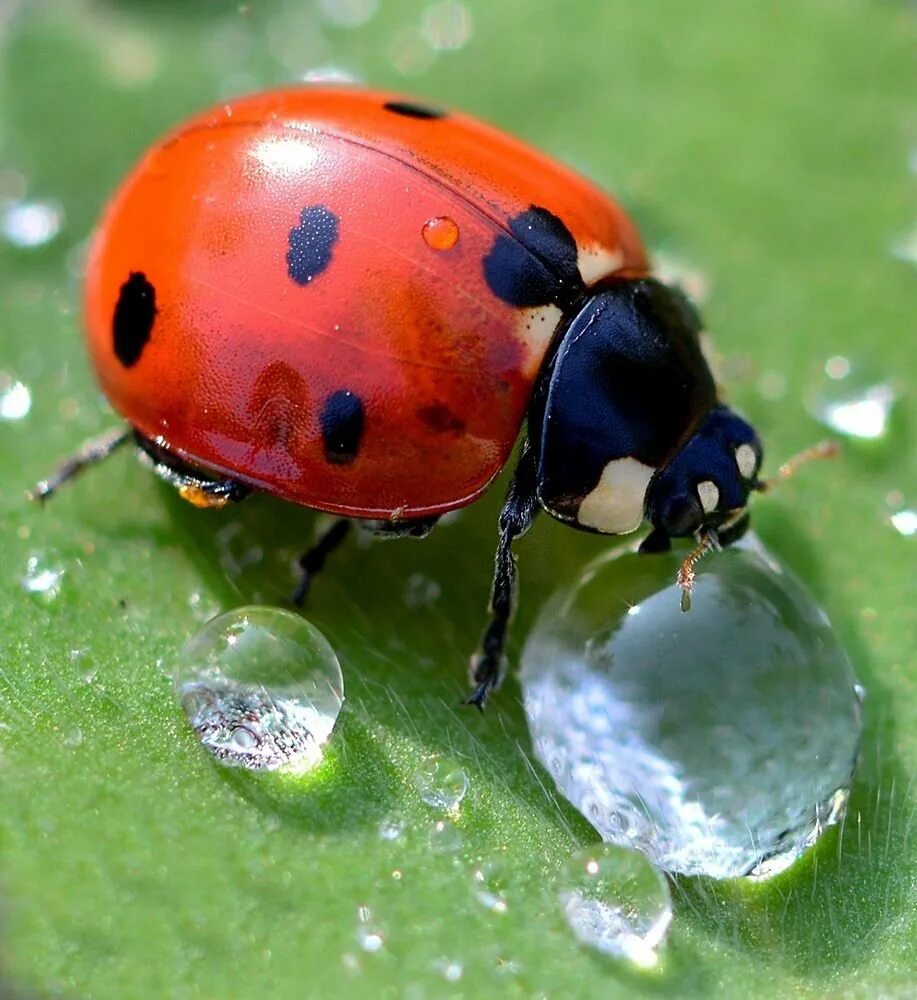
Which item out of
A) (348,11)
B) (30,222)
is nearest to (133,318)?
(30,222)

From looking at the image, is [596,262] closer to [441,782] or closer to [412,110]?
[412,110]

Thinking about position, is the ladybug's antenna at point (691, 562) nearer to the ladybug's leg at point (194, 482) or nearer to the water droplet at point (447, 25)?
the ladybug's leg at point (194, 482)

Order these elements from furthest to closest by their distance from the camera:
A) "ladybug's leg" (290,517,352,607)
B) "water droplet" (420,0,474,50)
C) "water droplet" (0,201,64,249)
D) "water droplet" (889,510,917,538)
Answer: "water droplet" (420,0,474,50) → "water droplet" (0,201,64,249) → "water droplet" (889,510,917,538) → "ladybug's leg" (290,517,352,607)

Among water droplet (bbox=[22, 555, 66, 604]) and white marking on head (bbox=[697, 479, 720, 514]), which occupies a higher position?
white marking on head (bbox=[697, 479, 720, 514])

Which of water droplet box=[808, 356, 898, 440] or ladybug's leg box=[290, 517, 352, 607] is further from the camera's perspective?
water droplet box=[808, 356, 898, 440]

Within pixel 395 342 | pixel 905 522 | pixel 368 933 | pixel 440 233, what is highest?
pixel 440 233

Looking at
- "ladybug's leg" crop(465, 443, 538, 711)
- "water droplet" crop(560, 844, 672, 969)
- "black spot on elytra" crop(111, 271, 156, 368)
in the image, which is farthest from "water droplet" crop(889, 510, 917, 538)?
"black spot on elytra" crop(111, 271, 156, 368)

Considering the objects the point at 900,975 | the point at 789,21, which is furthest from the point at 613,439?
the point at 789,21

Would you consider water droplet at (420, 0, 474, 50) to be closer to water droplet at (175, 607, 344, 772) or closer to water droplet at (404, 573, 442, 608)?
water droplet at (404, 573, 442, 608)
